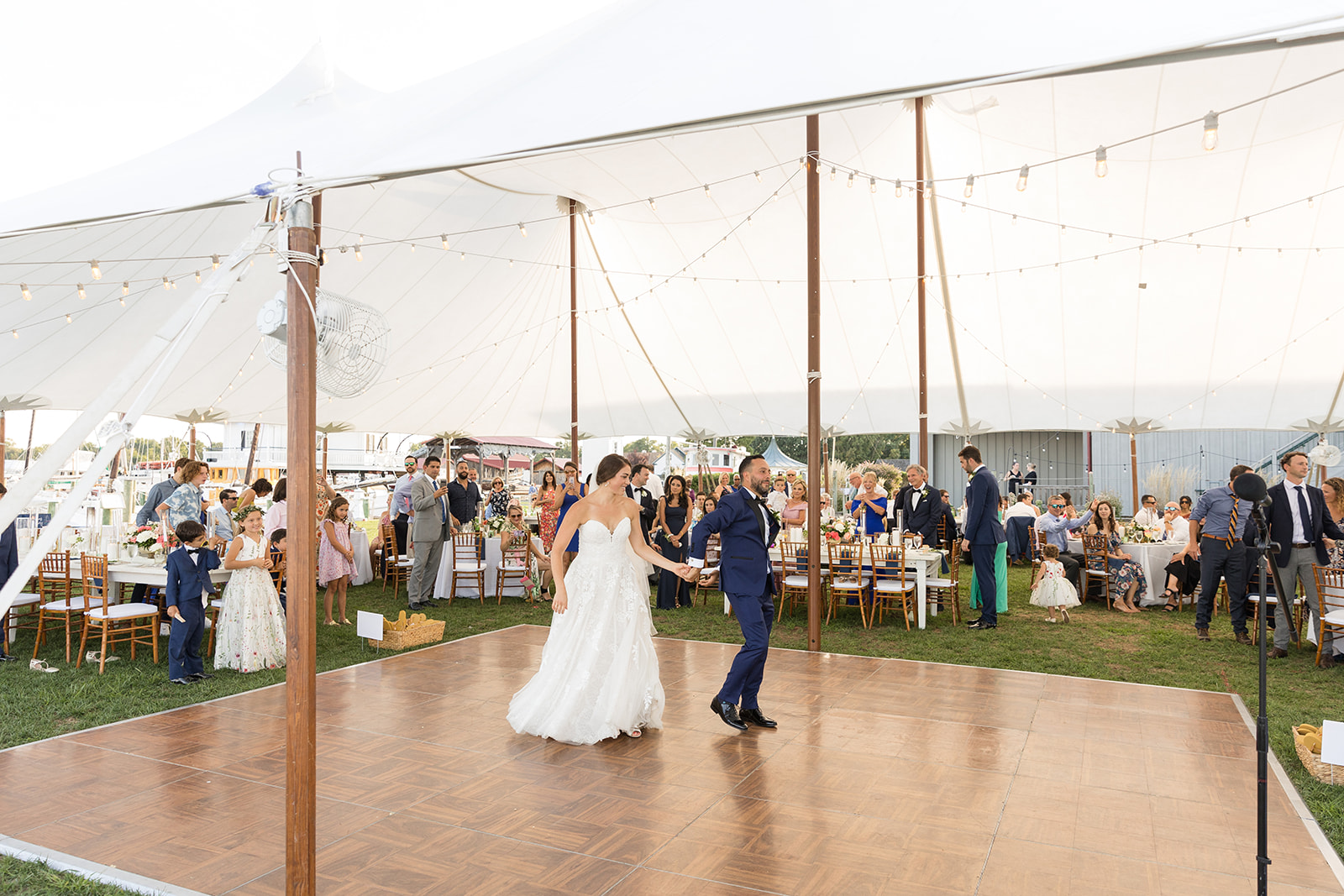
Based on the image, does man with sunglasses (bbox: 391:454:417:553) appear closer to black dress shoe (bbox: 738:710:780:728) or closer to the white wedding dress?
the white wedding dress

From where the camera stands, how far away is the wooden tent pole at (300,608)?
265cm

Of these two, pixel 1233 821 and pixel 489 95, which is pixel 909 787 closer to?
pixel 1233 821

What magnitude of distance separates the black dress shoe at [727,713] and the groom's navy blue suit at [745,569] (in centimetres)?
3

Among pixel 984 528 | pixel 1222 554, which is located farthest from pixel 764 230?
pixel 1222 554

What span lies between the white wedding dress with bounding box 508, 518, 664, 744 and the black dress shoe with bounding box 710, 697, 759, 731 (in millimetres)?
322

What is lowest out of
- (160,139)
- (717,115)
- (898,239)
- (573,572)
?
(573,572)

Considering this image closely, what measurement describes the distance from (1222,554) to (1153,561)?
236cm

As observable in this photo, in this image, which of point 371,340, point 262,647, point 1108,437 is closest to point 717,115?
point 371,340

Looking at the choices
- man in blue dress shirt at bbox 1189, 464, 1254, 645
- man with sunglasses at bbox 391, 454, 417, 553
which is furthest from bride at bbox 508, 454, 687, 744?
man with sunglasses at bbox 391, 454, 417, 553

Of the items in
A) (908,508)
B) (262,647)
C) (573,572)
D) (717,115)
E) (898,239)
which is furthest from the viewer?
(898,239)

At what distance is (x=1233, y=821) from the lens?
11.5 ft

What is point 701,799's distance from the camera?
147 inches

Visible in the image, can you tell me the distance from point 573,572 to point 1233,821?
331 cm

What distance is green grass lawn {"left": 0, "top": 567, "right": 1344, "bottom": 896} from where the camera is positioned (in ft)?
16.2
